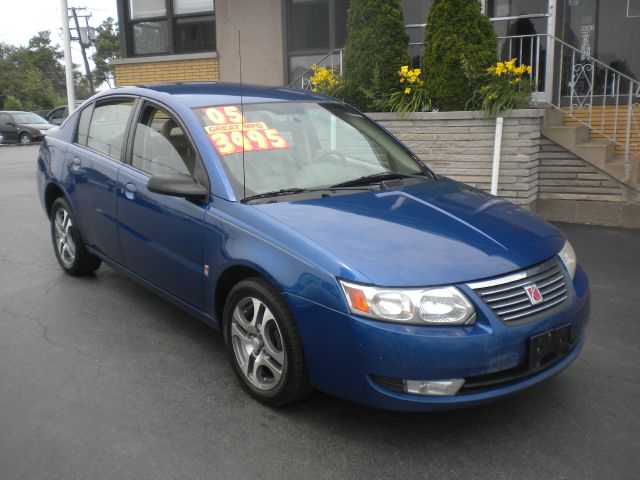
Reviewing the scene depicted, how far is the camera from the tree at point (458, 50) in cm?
752

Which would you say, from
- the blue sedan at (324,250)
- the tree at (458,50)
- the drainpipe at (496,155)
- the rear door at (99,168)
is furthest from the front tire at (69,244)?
the tree at (458,50)

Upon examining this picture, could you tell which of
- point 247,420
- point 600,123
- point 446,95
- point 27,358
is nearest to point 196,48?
point 446,95

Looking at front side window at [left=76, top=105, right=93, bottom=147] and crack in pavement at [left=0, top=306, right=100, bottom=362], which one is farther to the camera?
front side window at [left=76, top=105, right=93, bottom=147]

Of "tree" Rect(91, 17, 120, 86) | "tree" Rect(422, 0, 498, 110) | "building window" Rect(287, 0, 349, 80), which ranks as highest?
"tree" Rect(91, 17, 120, 86)

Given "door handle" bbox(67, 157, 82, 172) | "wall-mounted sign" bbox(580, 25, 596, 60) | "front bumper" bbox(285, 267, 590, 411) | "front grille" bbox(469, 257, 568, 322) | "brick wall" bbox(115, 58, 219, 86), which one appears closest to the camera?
"front bumper" bbox(285, 267, 590, 411)

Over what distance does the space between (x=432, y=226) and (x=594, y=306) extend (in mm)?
2270

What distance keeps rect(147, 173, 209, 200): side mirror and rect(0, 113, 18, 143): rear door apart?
978 inches

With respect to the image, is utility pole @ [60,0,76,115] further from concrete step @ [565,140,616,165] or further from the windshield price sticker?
the windshield price sticker

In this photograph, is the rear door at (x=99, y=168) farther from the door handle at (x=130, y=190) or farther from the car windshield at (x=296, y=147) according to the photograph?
the car windshield at (x=296, y=147)

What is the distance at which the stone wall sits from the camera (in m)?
7.29

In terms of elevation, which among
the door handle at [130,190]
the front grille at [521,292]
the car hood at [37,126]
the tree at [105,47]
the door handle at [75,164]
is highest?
the tree at [105,47]

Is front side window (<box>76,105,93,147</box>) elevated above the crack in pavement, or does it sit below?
above

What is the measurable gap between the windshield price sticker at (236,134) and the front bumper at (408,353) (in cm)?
120

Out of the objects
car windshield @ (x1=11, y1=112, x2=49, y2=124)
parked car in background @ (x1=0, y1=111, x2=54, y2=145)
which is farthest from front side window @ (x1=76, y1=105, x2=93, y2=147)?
car windshield @ (x1=11, y1=112, x2=49, y2=124)
